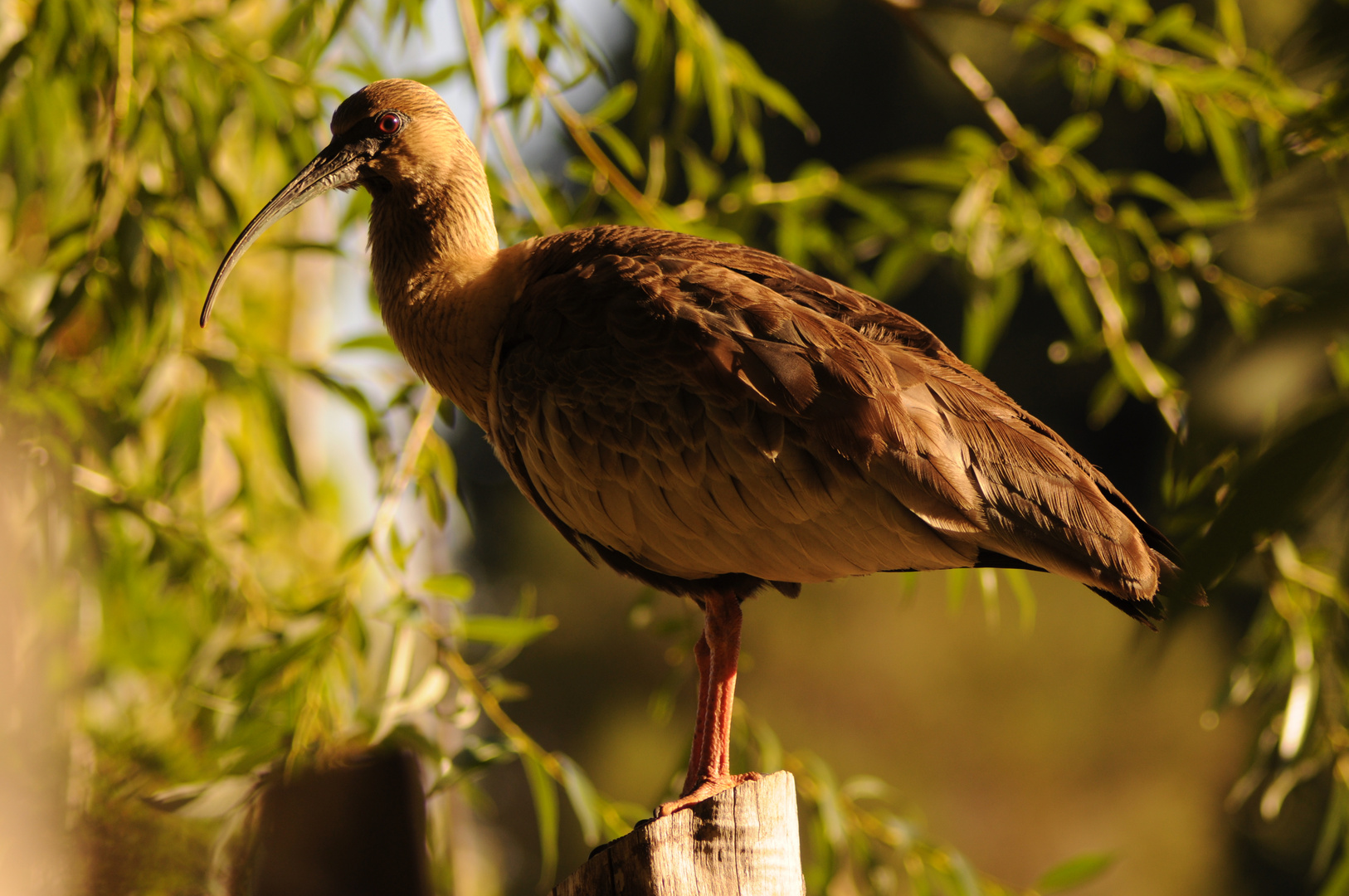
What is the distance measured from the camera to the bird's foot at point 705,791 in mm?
2008

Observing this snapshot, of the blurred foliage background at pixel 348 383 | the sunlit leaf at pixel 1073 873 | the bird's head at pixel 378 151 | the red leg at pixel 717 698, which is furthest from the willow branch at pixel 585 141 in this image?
the sunlit leaf at pixel 1073 873

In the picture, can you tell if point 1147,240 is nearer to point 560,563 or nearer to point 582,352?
point 582,352

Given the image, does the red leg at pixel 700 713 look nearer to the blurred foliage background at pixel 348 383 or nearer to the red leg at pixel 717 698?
the red leg at pixel 717 698

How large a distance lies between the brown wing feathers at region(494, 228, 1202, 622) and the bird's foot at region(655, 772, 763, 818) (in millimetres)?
424

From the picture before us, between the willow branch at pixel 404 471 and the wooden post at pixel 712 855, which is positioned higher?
the willow branch at pixel 404 471

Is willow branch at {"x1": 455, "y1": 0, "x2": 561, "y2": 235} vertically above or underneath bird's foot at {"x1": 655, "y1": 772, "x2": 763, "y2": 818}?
above

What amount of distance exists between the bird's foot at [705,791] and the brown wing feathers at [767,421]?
0.42m

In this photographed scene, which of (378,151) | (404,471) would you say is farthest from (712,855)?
(378,151)

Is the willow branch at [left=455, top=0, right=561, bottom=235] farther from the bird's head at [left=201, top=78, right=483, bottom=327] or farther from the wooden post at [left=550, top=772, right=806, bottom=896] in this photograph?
the wooden post at [left=550, top=772, right=806, bottom=896]

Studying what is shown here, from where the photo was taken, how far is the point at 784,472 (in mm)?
2078

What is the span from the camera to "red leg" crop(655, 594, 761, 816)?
225 centimetres

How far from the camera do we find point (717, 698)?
238 cm

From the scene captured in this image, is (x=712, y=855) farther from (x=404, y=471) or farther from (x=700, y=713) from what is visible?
(x=404, y=471)

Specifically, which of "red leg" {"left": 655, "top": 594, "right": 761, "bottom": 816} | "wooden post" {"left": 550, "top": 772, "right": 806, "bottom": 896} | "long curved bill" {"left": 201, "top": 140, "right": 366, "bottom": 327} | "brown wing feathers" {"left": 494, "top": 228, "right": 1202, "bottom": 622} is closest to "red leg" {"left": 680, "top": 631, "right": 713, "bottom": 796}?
"red leg" {"left": 655, "top": 594, "right": 761, "bottom": 816}
